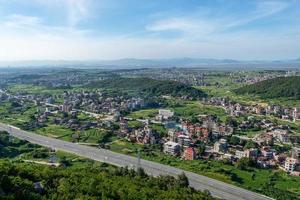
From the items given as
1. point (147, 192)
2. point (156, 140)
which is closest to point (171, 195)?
point (147, 192)

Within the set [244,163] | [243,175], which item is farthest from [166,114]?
[243,175]

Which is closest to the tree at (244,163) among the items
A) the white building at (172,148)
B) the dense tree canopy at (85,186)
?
the white building at (172,148)

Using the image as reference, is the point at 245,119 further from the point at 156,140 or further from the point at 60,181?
the point at 60,181

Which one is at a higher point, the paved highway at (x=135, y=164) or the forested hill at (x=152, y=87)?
the forested hill at (x=152, y=87)

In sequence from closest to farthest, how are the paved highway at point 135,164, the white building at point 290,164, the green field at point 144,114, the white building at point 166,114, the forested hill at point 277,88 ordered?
1. the paved highway at point 135,164
2. the white building at point 290,164
3. the white building at point 166,114
4. the green field at point 144,114
5. the forested hill at point 277,88

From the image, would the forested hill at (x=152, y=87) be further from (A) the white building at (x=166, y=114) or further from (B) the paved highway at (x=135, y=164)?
(B) the paved highway at (x=135, y=164)

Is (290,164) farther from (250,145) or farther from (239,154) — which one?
(250,145)
